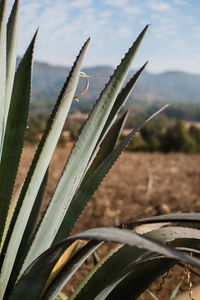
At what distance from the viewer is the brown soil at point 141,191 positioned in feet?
12.8

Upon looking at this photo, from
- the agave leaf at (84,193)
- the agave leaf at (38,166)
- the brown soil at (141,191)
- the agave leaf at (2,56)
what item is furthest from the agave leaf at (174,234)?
the brown soil at (141,191)

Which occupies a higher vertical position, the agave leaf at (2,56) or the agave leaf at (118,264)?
the agave leaf at (2,56)

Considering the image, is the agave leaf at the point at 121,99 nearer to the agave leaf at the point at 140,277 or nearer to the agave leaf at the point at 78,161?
the agave leaf at the point at 78,161

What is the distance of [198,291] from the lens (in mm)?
1532

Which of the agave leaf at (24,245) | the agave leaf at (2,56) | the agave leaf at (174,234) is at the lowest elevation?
the agave leaf at (24,245)

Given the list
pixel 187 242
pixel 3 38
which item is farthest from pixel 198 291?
pixel 3 38

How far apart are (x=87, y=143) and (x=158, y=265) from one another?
33cm

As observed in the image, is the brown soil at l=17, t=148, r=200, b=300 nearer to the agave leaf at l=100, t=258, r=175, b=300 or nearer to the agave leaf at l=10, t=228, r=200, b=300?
the agave leaf at l=100, t=258, r=175, b=300

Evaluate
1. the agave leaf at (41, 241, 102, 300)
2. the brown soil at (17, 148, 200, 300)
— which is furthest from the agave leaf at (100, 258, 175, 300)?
the brown soil at (17, 148, 200, 300)

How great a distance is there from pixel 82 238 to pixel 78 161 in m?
0.33

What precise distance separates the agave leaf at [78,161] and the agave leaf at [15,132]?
0.11 metres

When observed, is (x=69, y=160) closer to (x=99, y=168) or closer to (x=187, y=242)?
(x=99, y=168)

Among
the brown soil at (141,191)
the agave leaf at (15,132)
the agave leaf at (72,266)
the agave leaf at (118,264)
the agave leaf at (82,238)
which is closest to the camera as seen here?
the agave leaf at (82,238)

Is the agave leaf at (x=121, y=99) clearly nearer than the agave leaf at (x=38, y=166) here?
No
